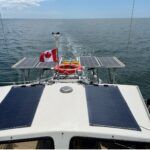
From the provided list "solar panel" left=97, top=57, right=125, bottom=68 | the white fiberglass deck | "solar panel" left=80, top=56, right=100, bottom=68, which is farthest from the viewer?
"solar panel" left=80, top=56, right=100, bottom=68

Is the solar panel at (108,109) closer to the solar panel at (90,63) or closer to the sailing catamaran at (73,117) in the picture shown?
the sailing catamaran at (73,117)

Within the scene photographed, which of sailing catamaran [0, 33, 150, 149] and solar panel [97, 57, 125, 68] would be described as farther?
solar panel [97, 57, 125, 68]

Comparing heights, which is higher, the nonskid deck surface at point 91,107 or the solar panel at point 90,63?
the nonskid deck surface at point 91,107

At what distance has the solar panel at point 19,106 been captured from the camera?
5448mm

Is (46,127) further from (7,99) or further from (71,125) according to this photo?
(7,99)

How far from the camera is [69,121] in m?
5.11

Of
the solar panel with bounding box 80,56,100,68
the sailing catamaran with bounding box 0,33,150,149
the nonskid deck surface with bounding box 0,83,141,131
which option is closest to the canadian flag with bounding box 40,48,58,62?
the sailing catamaran with bounding box 0,33,150,149

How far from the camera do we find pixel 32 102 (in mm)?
6316

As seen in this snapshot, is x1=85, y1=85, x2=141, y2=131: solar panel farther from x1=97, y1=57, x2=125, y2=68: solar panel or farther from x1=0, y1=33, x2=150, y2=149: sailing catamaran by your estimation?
x1=97, y1=57, x2=125, y2=68: solar panel

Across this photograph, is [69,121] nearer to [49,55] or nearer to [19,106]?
[19,106]

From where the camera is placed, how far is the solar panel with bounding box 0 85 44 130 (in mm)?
5448

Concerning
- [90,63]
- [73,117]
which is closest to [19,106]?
[73,117]

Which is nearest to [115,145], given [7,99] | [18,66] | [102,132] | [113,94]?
[102,132]

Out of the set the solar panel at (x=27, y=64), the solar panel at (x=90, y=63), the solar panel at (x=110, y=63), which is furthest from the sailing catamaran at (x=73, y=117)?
the solar panel at (x=90, y=63)
